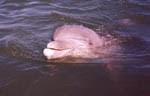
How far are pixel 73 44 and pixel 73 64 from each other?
516 mm

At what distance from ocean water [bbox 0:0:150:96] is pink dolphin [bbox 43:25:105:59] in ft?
0.76

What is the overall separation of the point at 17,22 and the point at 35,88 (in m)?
3.37

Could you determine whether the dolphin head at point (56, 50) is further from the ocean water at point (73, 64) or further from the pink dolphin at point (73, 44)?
the ocean water at point (73, 64)

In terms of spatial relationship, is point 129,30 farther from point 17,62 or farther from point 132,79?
point 17,62

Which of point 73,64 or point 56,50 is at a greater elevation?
point 56,50

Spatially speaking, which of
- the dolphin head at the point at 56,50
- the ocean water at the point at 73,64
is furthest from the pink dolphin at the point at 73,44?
the ocean water at the point at 73,64

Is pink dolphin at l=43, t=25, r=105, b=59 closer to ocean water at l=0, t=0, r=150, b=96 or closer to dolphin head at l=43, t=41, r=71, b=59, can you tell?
dolphin head at l=43, t=41, r=71, b=59

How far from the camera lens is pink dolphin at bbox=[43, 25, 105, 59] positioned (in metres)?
5.89

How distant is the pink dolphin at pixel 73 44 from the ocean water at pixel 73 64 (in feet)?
0.76

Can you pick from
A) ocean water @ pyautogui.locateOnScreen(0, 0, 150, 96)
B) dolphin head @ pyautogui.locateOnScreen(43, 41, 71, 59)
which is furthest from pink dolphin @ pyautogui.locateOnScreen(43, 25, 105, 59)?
ocean water @ pyautogui.locateOnScreen(0, 0, 150, 96)

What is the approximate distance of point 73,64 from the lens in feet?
19.2

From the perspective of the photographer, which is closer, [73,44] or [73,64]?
[73,64]

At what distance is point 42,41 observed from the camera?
6.99m

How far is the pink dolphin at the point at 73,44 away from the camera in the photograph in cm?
589
